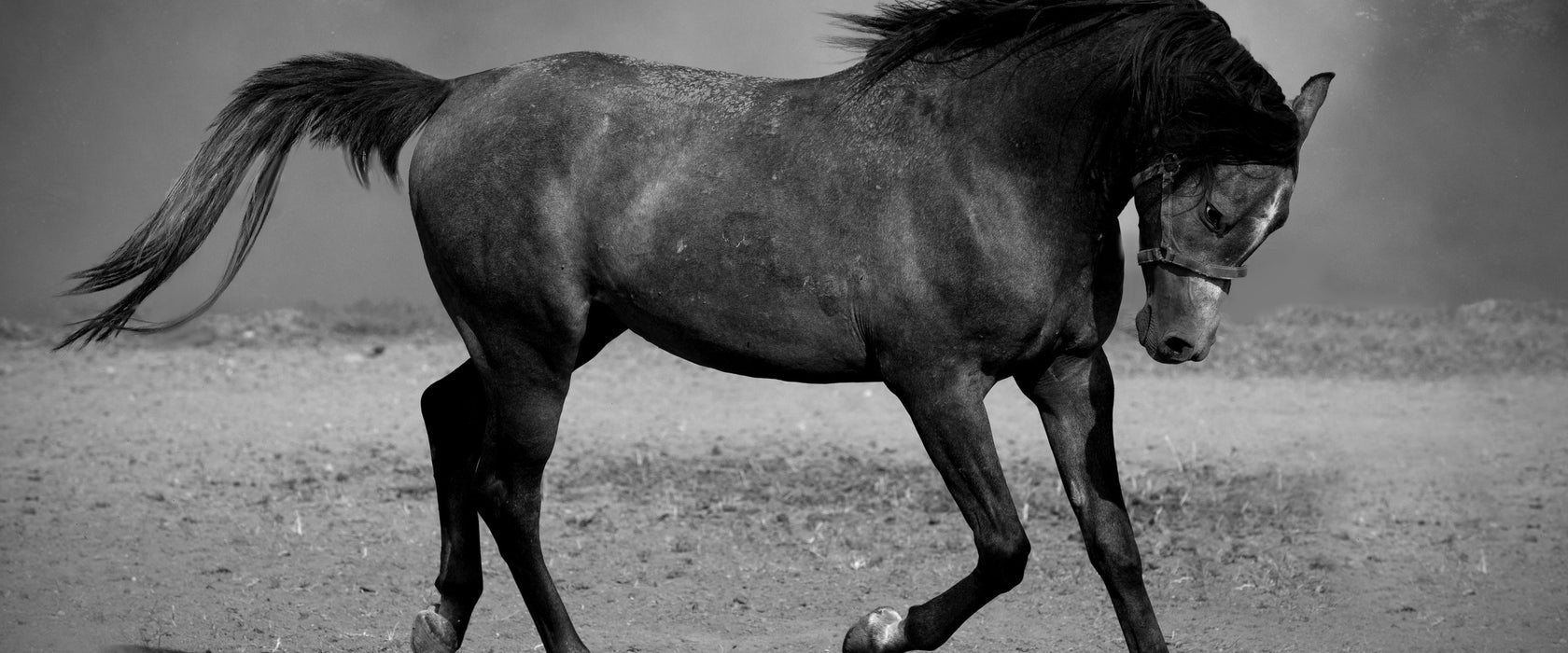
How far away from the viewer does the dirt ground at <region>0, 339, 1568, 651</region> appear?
5020mm

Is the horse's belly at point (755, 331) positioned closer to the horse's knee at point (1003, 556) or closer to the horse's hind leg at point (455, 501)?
the horse's knee at point (1003, 556)

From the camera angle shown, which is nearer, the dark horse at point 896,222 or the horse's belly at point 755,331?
the dark horse at point 896,222

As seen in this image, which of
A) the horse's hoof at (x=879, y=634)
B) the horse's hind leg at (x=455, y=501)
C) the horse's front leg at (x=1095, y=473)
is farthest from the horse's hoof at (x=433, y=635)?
the horse's front leg at (x=1095, y=473)

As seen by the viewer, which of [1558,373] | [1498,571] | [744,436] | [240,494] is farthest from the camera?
[1558,373]

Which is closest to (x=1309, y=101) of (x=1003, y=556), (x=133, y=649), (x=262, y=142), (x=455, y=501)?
(x=1003, y=556)

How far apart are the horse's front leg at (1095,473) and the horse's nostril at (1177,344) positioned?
31cm

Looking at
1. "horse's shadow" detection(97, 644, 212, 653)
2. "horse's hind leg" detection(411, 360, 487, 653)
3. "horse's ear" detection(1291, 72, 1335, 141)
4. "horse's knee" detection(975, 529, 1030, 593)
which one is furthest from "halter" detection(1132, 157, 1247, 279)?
"horse's shadow" detection(97, 644, 212, 653)

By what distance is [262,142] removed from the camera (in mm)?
4457

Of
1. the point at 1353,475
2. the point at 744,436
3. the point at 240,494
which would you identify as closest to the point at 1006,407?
the point at 744,436

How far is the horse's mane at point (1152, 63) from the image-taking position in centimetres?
331

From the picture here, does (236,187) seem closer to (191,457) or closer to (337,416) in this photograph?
(191,457)

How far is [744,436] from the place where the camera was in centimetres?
802

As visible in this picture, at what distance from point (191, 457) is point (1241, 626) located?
5.11m

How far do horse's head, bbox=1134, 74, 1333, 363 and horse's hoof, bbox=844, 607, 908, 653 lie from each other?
0.98m
